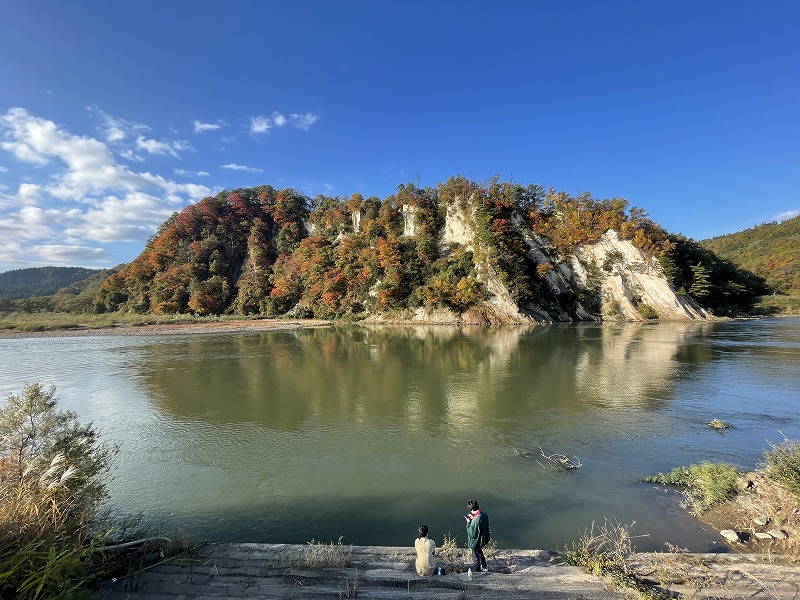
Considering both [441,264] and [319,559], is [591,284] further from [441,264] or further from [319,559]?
[319,559]

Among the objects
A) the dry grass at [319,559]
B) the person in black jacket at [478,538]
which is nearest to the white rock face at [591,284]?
the person in black jacket at [478,538]

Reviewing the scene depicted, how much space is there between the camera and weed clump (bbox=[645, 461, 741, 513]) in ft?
27.9

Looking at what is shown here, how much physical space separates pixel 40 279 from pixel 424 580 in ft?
606

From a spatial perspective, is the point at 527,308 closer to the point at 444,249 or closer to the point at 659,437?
the point at 444,249

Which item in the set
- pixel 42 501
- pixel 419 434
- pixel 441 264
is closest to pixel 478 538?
pixel 42 501

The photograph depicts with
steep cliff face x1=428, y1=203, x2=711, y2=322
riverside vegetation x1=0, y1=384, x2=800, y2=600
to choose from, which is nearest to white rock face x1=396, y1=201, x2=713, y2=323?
steep cliff face x1=428, y1=203, x2=711, y2=322

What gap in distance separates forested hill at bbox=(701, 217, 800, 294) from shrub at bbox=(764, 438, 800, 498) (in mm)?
88329

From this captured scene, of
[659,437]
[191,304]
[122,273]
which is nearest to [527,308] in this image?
[659,437]

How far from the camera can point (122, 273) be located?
255 ft

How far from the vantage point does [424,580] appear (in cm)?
553

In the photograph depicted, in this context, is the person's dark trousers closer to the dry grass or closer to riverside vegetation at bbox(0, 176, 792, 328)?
the dry grass

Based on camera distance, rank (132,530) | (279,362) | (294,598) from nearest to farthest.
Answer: (294,598)
(132,530)
(279,362)

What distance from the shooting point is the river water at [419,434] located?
27.8 feet

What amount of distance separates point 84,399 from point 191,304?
58228 millimetres
